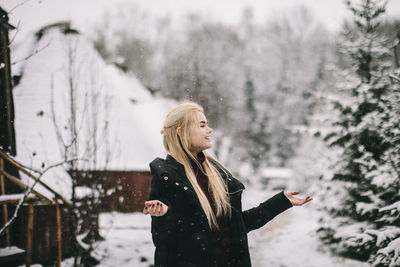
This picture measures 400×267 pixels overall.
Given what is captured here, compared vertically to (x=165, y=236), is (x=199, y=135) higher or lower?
higher

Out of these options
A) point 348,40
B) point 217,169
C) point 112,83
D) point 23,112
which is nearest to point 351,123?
point 348,40

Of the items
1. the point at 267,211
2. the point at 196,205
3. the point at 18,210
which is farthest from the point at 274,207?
the point at 18,210

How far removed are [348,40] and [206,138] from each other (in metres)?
6.63

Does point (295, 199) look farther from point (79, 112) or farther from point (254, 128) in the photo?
point (254, 128)

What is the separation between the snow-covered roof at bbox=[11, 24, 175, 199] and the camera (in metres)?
5.62

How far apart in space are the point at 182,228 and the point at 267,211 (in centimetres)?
66

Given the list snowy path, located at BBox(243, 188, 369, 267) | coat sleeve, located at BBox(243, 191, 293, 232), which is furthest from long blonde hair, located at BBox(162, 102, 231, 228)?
snowy path, located at BBox(243, 188, 369, 267)

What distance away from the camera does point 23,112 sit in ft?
24.2

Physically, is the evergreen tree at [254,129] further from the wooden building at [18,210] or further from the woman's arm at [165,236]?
the woman's arm at [165,236]

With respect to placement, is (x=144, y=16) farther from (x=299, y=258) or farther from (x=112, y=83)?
(x=299, y=258)

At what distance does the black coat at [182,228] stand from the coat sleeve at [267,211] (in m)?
0.14

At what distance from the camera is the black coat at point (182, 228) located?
205 centimetres

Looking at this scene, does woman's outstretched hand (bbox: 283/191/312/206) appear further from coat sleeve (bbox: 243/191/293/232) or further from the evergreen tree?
the evergreen tree

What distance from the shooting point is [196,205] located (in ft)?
6.96
